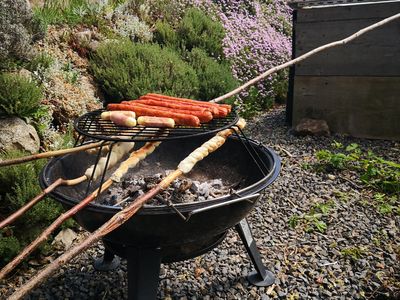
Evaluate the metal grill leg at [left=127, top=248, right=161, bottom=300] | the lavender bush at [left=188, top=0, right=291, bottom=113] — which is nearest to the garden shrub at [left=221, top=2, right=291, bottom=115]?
the lavender bush at [left=188, top=0, right=291, bottom=113]

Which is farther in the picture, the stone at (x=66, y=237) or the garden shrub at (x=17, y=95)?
the garden shrub at (x=17, y=95)

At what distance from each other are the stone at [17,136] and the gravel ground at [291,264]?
3.64 ft

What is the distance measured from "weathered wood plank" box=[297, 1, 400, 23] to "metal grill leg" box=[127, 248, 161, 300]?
479 centimetres

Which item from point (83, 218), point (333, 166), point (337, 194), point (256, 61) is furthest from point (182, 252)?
point (256, 61)

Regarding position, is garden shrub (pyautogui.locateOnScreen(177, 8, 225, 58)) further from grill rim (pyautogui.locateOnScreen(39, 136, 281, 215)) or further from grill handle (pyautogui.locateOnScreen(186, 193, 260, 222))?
grill handle (pyautogui.locateOnScreen(186, 193, 260, 222))

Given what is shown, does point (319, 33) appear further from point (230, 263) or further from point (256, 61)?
point (230, 263)

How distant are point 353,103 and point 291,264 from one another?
3516 mm

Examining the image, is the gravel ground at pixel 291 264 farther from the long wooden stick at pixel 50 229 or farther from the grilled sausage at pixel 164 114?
the grilled sausage at pixel 164 114

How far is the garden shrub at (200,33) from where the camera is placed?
675cm

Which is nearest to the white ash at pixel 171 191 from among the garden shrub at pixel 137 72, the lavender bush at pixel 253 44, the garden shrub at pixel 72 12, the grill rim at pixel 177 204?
the grill rim at pixel 177 204

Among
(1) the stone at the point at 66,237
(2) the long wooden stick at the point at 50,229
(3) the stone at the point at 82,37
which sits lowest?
(1) the stone at the point at 66,237

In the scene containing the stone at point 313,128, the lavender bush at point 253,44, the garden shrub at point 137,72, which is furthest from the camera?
the lavender bush at point 253,44

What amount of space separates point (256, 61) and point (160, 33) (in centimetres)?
197

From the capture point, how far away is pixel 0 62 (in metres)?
3.81
